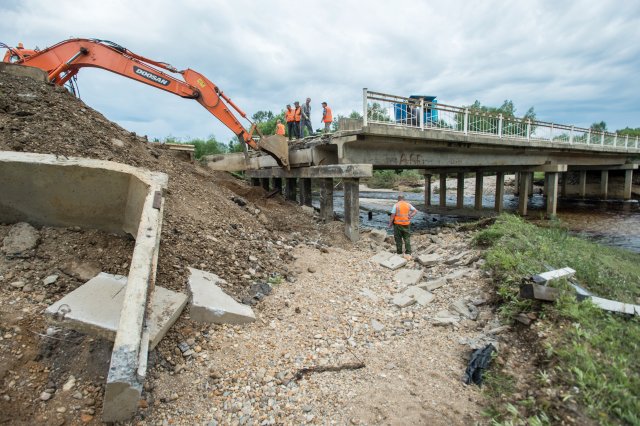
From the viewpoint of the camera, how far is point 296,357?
3660 mm

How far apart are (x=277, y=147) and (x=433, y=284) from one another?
7.22m

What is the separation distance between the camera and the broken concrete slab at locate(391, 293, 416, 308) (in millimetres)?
5156

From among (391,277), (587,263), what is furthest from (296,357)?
(587,263)

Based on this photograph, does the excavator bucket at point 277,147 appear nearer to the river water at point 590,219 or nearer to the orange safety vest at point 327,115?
the orange safety vest at point 327,115

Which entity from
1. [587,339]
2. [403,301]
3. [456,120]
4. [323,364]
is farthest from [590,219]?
[323,364]

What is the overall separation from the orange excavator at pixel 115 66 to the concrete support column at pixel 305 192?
4572 millimetres

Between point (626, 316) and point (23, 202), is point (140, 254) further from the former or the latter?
point (626, 316)

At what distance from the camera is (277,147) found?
11.2m

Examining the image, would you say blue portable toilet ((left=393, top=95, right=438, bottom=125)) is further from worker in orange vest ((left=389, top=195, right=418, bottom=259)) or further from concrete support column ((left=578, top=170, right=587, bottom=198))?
concrete support column ((left=578, top=170, right=587, bottom=198))

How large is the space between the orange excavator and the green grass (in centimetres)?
847

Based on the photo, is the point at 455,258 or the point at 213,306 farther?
the point at 455,258

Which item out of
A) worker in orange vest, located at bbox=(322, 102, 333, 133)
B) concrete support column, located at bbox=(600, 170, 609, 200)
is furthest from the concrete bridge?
concrete support column, located at bbox=(600, 170, 609, 200)

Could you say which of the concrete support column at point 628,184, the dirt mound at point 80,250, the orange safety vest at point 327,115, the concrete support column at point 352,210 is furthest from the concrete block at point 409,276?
the concrete support column at point 628,184

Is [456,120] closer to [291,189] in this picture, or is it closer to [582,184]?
[291,189]
